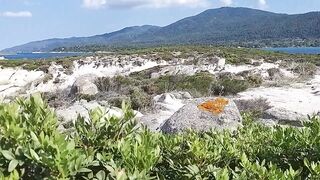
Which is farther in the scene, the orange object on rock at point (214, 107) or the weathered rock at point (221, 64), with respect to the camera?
the weathered rock at point (221, 64)

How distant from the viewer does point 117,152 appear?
265 cm

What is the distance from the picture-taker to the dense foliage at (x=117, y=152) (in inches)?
87.7

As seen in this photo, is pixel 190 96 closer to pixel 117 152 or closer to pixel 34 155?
pixel 117 152

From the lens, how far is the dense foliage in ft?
7.30

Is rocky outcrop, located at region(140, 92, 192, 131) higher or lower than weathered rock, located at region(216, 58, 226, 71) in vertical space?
higher

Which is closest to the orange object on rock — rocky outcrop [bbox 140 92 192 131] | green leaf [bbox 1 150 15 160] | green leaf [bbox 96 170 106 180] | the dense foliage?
rocky outcrop [bbox 140 92 192 131]

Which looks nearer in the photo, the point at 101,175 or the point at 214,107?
the point at 101,175

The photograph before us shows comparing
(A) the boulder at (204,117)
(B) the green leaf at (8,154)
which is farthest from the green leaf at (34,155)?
(A) the boulder at (204,117)

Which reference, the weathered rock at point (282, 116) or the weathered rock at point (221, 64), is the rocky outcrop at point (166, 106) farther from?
the weathered rock at point (221, 64)

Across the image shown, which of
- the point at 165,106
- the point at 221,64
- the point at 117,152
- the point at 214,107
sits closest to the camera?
the point at 117,152

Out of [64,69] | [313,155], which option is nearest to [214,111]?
[313,155]

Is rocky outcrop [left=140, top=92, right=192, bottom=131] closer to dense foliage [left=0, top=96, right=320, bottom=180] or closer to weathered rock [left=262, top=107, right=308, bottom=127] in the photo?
weathered rock [left=262, top=107, right=308, bottom=127]

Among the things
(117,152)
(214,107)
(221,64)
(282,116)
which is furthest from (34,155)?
(221,64)

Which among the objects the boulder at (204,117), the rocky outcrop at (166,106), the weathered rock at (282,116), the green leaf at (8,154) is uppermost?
the green leaf at (8,154)
